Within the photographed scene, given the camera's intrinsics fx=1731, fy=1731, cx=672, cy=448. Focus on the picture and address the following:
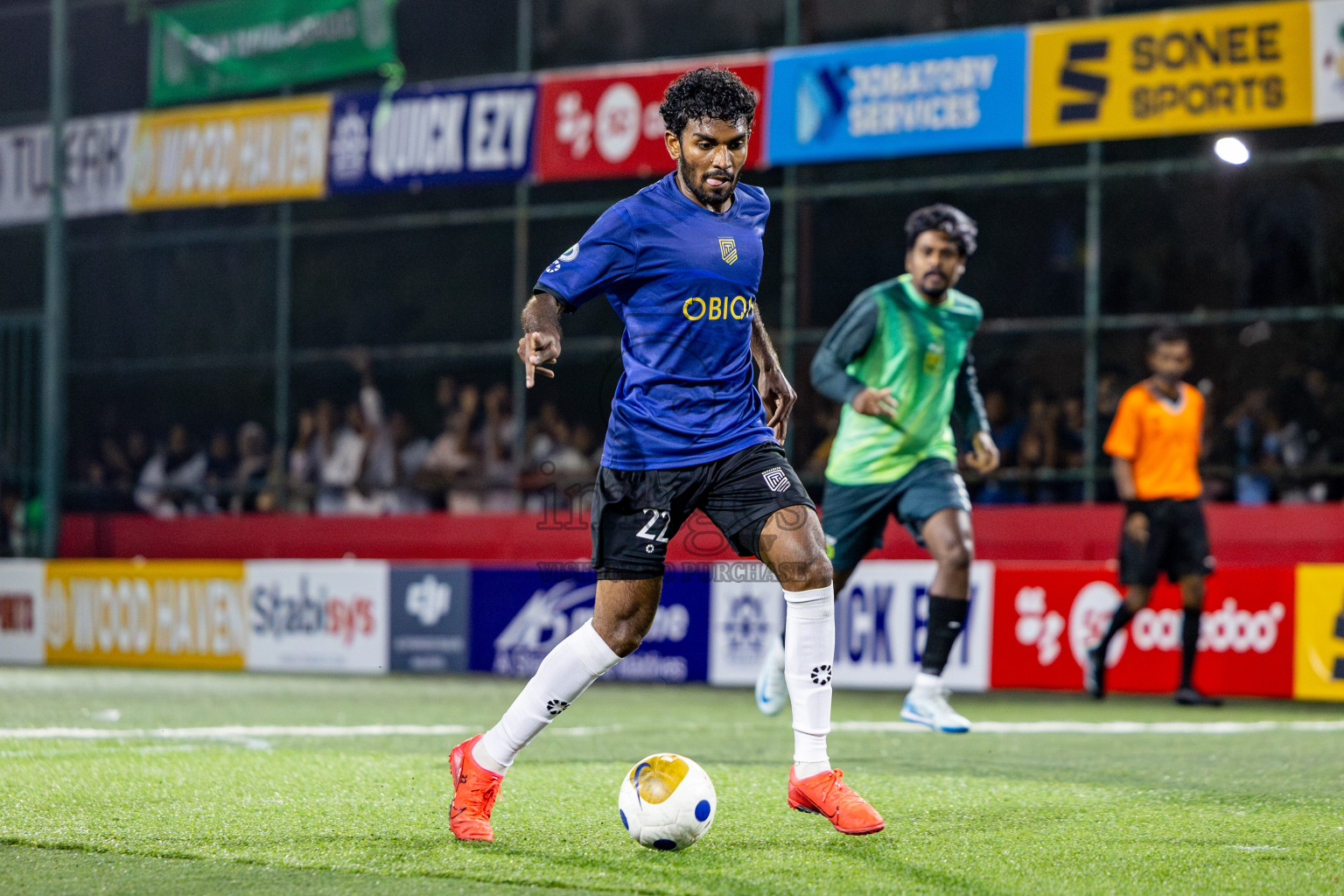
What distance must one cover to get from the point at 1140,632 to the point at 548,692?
7.57 meters

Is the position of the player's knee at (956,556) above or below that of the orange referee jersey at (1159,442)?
below

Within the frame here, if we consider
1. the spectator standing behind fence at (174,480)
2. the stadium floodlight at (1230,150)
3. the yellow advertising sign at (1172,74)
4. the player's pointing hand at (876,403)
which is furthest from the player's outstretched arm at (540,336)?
the spectator standing behind fence at (174,480)

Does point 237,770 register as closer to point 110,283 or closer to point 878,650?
point 878,650

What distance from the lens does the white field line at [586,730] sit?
27.2ft

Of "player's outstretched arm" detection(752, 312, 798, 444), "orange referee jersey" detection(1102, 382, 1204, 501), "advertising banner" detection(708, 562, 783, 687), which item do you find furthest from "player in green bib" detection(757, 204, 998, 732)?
"advertising banner" detection(708, 562, 783, 687)

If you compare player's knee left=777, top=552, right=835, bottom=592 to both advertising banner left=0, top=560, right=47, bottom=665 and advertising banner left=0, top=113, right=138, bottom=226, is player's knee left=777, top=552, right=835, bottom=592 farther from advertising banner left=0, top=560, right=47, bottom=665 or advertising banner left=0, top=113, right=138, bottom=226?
advertising banner left=0, top=113, right=138, bottom=226

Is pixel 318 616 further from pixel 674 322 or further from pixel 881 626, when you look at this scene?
pixel 674 322

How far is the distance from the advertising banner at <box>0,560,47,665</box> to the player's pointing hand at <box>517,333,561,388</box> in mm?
12115

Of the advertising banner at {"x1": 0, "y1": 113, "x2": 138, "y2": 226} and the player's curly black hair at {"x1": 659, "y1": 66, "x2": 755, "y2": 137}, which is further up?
the advertising banner at {"x1": 0, "y1": 113, "x2": 138, "y2": 226}

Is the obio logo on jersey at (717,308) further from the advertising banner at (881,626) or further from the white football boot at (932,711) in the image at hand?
the advertising banner at (881,626)

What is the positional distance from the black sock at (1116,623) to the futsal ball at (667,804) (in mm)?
6427

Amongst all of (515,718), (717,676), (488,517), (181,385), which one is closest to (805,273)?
(488,517)

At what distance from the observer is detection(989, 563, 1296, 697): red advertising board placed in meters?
11.3

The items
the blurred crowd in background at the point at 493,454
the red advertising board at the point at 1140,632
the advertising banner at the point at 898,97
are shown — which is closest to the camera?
the red advertising board at the point at 1140,632
